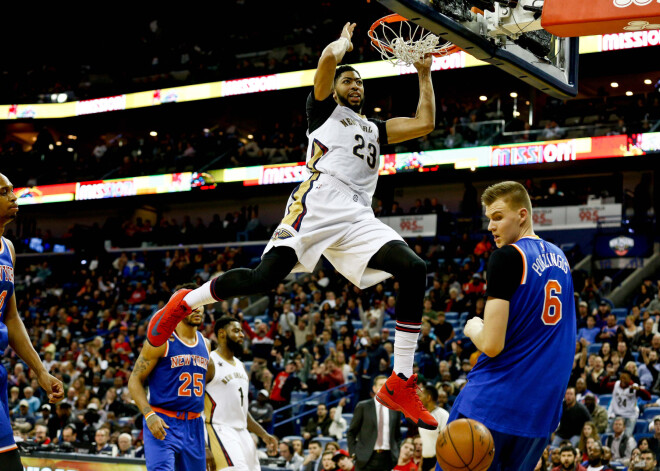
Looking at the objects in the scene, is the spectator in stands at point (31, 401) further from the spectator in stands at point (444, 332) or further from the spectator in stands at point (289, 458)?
the spectator in stands at point (444, 332)

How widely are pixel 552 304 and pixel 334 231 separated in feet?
6.40

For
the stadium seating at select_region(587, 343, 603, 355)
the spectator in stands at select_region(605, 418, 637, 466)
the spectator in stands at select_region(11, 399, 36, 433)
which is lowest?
the spectator in stands at select_region(11, 399, 36, 433)

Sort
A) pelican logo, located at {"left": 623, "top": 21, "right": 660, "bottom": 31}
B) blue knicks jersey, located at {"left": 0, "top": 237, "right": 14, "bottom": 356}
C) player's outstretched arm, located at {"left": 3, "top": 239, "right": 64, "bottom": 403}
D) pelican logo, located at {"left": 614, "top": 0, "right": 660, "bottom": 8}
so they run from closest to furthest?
blue knicks jersey, located at {"left": 0, "top": 237, "right": 14, "bottom": 356}, player's outstretched arm, located at {"left": 3, "top": 239, "right": 64, "bottom": 403}, pelican logo, located at {"left": 614, "top": 0, "right": 660, "bottom": 8}, pelican logo, located at {"left": 623, "top": 21, "right": 660, "bottom": 31}

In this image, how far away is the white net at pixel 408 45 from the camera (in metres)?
6.63

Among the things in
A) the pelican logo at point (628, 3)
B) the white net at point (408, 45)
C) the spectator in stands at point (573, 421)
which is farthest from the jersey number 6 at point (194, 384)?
the spectator in stands at point (573, 421)

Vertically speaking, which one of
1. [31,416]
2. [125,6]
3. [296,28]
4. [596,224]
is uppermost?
[125,6]

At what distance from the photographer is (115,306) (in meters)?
25.9

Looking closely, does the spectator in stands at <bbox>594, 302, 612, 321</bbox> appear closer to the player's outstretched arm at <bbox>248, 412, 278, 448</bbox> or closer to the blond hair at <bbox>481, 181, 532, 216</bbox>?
the player's outstretched arm at <bbox>248, 412, 278, 448</bbox>

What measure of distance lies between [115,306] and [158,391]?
18892mm

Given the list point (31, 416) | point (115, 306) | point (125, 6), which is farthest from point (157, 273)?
point (125, 6)

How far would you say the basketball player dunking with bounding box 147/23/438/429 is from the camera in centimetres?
562

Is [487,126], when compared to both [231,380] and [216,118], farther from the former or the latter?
[231,380]

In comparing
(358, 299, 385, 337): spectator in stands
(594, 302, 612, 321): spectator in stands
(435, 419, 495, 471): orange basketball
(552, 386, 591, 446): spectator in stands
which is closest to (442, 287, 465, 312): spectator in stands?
(358, 299, 385, 337): spectator in stands

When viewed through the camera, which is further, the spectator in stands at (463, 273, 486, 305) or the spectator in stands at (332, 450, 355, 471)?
the spectator in stands at (463, 273, 486, 305)
